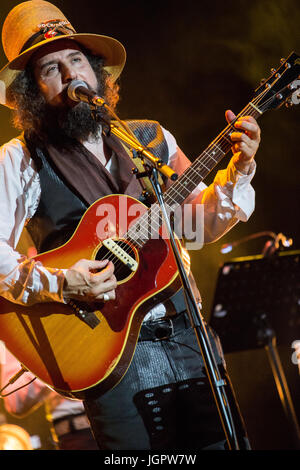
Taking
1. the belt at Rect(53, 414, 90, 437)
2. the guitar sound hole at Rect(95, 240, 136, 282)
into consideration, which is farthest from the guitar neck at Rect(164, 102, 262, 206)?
the belt at Rect(53, 414, 90, 437)

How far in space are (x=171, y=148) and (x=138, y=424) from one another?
4.35 feet

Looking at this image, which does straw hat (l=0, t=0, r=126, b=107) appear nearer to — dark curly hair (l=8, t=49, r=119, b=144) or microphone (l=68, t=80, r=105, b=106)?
dark curly hair (l=8, t=49, r=119, b=144)

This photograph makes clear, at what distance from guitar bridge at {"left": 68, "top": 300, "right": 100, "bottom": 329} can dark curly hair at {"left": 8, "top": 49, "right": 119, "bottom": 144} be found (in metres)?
0.84

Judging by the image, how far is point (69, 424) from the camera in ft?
12.5

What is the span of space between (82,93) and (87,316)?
921 millimetres

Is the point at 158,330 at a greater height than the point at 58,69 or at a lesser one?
lesser

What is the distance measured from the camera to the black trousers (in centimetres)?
218

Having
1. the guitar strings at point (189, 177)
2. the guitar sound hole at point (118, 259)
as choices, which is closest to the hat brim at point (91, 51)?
the guitar strings at point (189, 177)

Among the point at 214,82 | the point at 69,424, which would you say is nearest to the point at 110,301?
the point at 69,424

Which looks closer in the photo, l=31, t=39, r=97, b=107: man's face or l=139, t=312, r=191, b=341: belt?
l=139, t=312, r=191, b=341: belt

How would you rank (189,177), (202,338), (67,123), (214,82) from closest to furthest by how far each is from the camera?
(202,338)
(189,177)
(67,123)
(214,82)

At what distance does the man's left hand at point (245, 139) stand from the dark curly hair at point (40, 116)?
2.27ft

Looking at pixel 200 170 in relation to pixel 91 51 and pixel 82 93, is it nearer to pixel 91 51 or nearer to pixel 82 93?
pixel 82 93

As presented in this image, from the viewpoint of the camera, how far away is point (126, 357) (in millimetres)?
2209
